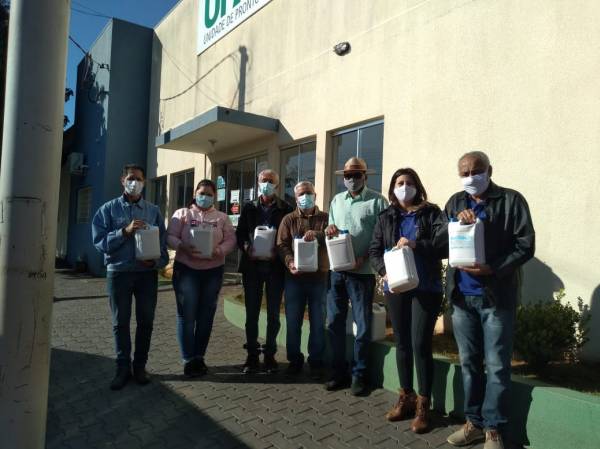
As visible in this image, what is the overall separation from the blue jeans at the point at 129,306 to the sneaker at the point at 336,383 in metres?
1.71

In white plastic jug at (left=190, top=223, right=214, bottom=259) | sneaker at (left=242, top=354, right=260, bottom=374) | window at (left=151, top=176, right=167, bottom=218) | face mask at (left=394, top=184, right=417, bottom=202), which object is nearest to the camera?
face mask at (left=394, top=184, right=417, bottom=202)

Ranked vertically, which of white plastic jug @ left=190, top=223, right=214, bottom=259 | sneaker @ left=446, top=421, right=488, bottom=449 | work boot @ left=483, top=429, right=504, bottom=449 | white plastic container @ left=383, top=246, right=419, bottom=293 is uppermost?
white plastic jug @ left=190, top=223, right=214, bottom=259

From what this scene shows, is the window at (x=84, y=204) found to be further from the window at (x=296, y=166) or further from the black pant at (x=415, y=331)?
the black pant at (x=415, y=331)

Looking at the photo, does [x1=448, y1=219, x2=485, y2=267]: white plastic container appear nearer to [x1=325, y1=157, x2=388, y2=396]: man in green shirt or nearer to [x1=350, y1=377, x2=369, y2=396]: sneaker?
[x1=325, y1=157, x2=388, y2=396]: man in green shirt

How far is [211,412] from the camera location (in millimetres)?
3516

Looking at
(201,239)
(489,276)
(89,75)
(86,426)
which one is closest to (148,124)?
(89,75)

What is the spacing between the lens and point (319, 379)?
420 cm

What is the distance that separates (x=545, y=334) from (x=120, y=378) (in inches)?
143

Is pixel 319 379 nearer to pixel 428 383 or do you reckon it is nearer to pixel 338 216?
pixel 428 383

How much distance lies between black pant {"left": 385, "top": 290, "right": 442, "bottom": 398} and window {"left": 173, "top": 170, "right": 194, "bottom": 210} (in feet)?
31.1

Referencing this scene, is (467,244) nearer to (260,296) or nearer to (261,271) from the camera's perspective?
(261,271)

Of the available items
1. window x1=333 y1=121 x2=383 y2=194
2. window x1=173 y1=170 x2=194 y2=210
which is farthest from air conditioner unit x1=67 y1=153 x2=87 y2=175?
window x1=333 y1=121 x2=383 y2=194

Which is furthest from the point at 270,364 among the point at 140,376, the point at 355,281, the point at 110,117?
the point at 110,117

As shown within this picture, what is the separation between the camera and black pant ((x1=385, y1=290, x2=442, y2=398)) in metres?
3.23
